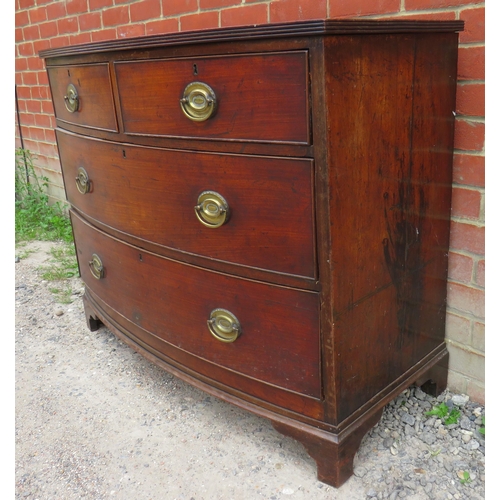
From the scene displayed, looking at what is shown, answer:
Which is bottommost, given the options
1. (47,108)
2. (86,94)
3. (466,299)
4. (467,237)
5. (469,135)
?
(466,299)

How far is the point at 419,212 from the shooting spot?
1.65 m

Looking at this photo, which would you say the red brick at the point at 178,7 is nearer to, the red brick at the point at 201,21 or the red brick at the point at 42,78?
the red brick at the point at 201,21

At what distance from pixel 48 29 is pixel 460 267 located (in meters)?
3.18

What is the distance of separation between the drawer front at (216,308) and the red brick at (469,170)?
71 cm

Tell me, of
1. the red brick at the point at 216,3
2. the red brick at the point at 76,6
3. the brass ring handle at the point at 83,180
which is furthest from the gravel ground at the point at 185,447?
the red brick at the point at 76,6

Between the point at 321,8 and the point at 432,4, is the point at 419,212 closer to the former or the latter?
the point at 432,4

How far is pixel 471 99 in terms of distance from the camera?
169 centimetres

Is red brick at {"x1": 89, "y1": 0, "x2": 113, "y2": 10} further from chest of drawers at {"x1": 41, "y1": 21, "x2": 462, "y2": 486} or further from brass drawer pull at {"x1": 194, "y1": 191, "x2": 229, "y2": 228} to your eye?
brass drawer pull at {"x1": 194, "y1": 191, "x2": 229, "y2": 228}

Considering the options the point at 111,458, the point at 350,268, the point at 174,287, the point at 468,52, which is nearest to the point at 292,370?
the point at 350,268

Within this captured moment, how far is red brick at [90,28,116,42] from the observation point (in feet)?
10.0

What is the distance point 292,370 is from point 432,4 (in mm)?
1199

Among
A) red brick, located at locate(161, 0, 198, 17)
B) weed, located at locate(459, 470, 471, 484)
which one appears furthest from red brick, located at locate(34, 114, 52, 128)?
weed, located at locate(459, 470, 471, 484)

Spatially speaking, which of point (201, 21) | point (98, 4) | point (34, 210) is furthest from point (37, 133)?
point (201, 21)

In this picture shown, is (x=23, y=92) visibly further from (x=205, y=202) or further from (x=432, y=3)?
(x=432, y=3)
